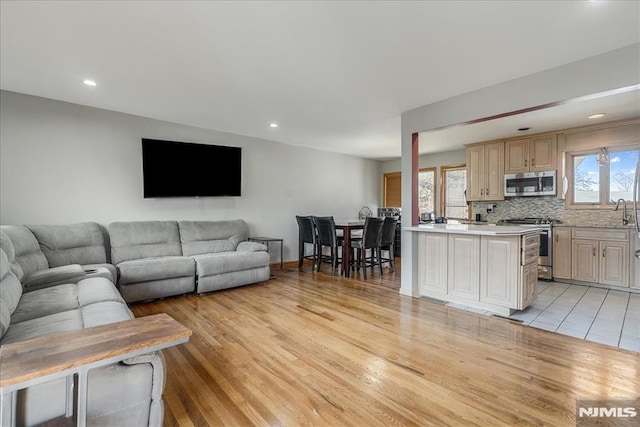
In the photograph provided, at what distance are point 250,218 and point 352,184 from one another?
300 centimetres

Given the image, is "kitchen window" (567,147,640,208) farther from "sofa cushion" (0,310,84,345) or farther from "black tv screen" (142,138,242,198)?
"sofa cushion" (0,310,84,345)

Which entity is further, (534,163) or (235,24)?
(534,163)

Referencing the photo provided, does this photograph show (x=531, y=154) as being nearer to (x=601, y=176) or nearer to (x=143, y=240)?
(x=601, y=176)

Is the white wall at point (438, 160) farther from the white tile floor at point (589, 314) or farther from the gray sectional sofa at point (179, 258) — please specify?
the gray sectional sofa at point (179, 258)

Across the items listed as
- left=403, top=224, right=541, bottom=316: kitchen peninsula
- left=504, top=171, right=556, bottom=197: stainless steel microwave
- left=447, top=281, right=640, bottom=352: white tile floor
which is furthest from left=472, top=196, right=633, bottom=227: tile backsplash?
left=403, top=224, right=541, bottom=316: kitchen peninsula

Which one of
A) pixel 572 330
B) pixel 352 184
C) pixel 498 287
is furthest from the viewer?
pixel 352 184

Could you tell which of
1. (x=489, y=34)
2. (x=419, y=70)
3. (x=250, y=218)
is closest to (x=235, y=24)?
(x=419, y=70)

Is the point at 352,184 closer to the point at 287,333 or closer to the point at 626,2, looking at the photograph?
the point at 287,333

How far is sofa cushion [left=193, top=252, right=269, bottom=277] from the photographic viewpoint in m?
4.05

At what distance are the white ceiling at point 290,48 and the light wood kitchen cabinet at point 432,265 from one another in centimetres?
174

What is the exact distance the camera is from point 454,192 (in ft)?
22.4

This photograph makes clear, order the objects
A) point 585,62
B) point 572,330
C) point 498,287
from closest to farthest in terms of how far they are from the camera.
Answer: point 585,62 < point 572,330 < point 498,287

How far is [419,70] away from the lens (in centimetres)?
287

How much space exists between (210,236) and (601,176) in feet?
20.1
